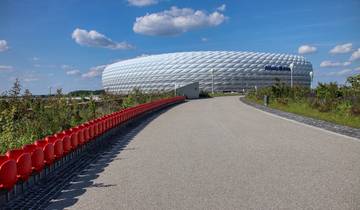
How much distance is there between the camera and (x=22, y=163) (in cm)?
599

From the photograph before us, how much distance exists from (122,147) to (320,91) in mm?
20574

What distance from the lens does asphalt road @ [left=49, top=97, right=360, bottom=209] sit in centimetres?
513

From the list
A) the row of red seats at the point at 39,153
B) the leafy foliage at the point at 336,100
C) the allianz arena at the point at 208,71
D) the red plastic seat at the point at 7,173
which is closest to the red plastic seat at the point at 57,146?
the row of red seats at the point at 39,153

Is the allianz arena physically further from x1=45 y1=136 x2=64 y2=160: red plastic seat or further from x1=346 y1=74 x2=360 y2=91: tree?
x1=45 y1=136 x2=64 y2=160: red plastic seat

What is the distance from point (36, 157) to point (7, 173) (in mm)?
1096

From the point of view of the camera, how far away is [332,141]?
35.2 ft

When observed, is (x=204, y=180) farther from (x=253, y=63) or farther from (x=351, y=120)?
(x=253, y=63)

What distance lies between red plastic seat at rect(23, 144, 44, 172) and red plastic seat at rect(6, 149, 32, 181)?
0.78 ft

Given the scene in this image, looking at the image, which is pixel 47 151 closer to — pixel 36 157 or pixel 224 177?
pixel 36 157

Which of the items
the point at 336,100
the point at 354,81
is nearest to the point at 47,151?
the point at 336,100

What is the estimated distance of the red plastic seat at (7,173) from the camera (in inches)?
211

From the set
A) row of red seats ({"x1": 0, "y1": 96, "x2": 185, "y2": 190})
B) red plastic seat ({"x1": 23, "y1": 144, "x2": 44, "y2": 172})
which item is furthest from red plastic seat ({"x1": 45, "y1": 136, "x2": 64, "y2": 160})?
red plastic seat ({"x1": 23, "y1": 144, "x2": 44, "y2": 172})

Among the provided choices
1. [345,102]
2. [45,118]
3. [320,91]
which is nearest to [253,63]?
[320,91]

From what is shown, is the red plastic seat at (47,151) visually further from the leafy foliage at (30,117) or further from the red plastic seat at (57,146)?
the leafy foliage at (30,117)
